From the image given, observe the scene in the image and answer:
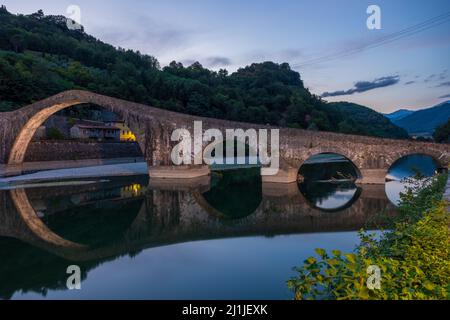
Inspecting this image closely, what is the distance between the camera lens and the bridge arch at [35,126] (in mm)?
31688

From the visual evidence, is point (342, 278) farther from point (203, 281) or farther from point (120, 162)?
point (120, 162)

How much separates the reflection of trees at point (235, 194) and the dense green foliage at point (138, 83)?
29093 millimetres

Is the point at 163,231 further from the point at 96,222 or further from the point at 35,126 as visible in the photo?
the point at 35,126

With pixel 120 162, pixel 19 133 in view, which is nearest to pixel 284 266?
pixel 19 133

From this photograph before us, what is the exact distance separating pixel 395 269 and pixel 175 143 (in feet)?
86.7

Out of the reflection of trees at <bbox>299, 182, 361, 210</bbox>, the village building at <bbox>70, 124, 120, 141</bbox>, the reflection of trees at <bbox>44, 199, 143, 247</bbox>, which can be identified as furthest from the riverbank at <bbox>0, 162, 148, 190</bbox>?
the reflection of trees at <bbox>299, 182, 361, 210</bbox>

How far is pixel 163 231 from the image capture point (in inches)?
602

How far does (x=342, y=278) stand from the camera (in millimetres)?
4488

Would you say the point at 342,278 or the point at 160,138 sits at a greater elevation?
the point at 160,138

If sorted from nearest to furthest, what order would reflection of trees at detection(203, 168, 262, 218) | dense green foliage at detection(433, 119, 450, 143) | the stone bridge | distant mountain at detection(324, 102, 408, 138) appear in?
reflection of trees at detection(203, 168, 262, 218) < the stone bridge < dense green foliage at detection(433, 119, 450, 143) < distant mountain at detection(324, 102, 408, 138)

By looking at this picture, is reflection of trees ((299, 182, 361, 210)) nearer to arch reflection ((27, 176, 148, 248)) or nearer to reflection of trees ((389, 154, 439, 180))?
reflection of trees ((389, 154, 439, 180))

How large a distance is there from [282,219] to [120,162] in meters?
29.6

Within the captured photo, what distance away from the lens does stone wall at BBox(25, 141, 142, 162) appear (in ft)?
120

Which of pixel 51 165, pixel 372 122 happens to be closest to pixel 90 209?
pixel 51 165
